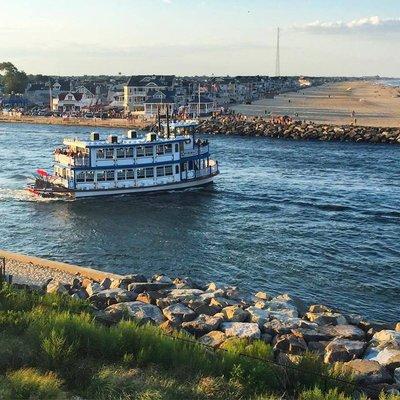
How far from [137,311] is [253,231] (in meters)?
18.2

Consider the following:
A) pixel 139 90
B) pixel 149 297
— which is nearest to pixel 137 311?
pixel 149 297

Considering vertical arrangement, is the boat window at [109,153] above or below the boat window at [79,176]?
above

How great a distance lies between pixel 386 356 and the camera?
1404 cm

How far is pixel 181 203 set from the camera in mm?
42594

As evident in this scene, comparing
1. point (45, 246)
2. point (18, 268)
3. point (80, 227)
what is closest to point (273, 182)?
point (80, 227)

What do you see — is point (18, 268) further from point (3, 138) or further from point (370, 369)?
point (3, 138)

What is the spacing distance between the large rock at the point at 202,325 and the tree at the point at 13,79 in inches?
5860

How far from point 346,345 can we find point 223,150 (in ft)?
186

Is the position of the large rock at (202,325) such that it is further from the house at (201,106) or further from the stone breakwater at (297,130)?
the house at (201,106)

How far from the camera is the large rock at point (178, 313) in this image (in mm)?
16266

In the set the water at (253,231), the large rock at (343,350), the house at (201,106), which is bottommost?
the water at (253,231)

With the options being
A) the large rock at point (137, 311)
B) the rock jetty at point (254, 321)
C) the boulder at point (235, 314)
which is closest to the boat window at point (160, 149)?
the rock jetty at point (254, 321)

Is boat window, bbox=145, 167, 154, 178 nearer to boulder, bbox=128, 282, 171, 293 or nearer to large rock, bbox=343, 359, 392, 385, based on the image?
boulder, bbox=128, 282, 171, 293

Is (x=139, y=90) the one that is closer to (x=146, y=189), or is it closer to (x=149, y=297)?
(x=146, y=189)
